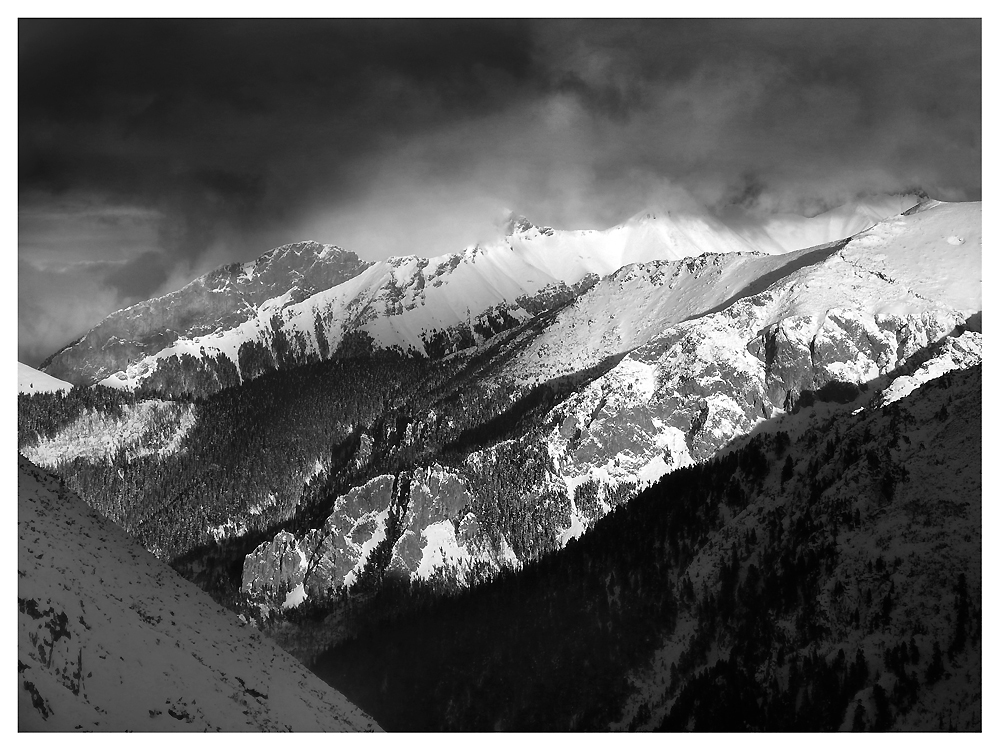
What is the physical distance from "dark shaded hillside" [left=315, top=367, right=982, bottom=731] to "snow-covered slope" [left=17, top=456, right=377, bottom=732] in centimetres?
3866

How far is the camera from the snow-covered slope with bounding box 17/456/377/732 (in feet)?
132

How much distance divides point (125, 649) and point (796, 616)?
368ft

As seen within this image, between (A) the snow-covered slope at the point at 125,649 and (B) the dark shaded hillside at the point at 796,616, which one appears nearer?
(A) the snow-covered slope at the point at 125,649

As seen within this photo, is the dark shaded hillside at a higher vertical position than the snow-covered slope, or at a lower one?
lower

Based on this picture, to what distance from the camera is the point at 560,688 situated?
564 ft

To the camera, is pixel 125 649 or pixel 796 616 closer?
pixel 125 649

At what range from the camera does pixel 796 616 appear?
142m

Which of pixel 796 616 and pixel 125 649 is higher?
pixel 125 649

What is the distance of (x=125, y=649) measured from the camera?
43125mm

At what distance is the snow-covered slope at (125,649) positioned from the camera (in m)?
40.1

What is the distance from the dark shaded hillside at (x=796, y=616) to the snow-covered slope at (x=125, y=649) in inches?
1522

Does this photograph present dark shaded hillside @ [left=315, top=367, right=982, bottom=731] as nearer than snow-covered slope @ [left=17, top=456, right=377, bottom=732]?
No
